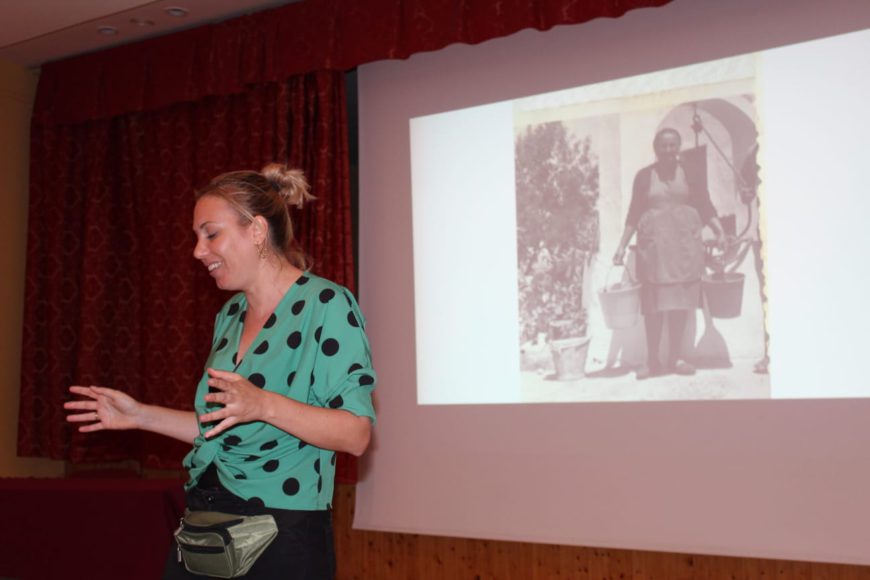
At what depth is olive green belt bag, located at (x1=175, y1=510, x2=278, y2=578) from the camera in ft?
4.77

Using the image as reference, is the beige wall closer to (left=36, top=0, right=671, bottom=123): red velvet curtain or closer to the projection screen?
(left=36, top=0, right=671, bottom=123): red velvet curtain

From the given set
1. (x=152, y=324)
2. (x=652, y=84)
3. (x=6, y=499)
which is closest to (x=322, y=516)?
(x=6, y=499)

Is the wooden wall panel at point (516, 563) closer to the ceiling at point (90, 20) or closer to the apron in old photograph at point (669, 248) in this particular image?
the apron in old photograph at point (669, 248)

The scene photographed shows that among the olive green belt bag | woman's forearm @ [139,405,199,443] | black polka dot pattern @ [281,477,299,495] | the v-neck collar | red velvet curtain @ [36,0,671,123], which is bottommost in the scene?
A: the olive green belt bag

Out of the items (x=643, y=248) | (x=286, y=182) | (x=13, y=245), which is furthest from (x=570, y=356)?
(x=13, y=245)

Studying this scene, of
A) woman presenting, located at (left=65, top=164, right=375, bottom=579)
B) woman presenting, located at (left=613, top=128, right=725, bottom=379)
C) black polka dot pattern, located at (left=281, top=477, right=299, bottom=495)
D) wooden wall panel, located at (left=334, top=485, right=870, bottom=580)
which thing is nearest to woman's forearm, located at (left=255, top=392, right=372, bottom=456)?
woman presenting, located at (left=65, top=164, right=375, bottom=579)

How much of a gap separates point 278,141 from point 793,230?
2675 millimetres

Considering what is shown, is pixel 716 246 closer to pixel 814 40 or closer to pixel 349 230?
pixel 814 40

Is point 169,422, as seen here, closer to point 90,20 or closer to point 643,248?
point 643,248

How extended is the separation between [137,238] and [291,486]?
4090 mm

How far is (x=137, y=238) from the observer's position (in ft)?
17.3

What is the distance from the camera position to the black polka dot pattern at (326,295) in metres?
1.62

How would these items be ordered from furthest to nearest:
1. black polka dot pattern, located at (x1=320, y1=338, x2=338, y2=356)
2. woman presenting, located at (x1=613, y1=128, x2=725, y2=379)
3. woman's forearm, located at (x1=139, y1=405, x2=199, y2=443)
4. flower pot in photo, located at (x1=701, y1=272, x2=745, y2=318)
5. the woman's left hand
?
1. woman presenting, located at (x1=613, y1=128, x2=725, y2=379)
2. flower pot in photo, located at (x1=701, y1=272, x2=745, y2=318)
3. woman's forearm, located at (x1=139, y1=405, x2=199, y2=443)
4. black polka dot pattern, located at (x1=320, y1=338, x2=338, y2=356)
5. the woman's left hand

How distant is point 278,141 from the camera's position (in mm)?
4688
